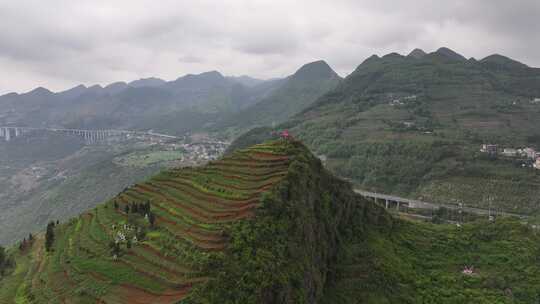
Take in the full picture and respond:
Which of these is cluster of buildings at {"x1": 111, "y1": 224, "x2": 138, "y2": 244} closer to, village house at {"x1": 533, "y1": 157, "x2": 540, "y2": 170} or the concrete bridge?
the concrete bridge

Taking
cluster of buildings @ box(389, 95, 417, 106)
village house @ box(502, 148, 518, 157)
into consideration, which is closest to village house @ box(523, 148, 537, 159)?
village house @ box(502, 148, 518, 157)

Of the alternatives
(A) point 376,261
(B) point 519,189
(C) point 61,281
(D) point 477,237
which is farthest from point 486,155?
(C) point 61,281

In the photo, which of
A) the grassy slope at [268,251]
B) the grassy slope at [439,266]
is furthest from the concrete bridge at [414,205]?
the grassy slope at [268,251]

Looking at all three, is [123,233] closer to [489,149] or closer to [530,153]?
[489,149]

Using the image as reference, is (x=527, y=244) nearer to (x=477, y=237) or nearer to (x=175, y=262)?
(x=477, y=237)

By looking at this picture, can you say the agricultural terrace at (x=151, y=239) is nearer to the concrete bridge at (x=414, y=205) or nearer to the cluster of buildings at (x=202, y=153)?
the concrete bridge at (x=414, y=205)

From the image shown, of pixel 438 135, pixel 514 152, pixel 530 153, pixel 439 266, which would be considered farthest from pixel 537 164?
pixel 439 266
